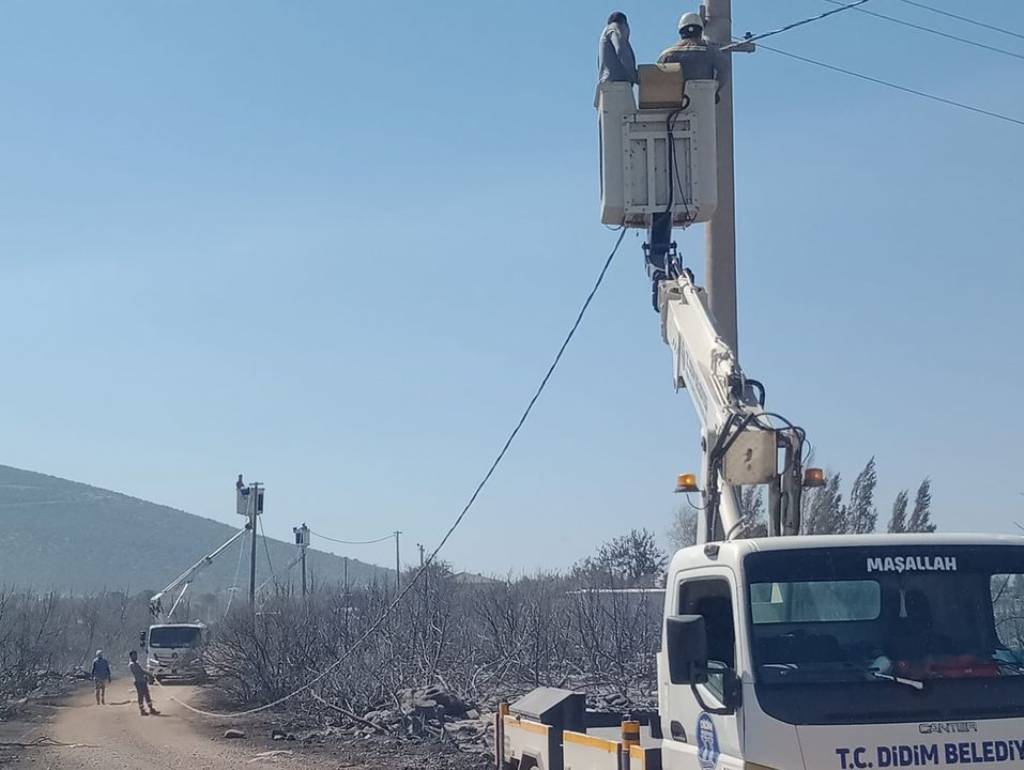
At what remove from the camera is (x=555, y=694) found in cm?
993

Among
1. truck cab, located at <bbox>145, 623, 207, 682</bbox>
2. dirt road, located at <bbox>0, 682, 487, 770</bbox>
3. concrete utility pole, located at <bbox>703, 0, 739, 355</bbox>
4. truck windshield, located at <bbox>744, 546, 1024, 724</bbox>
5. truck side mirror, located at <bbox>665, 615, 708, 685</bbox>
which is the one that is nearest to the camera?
truck windshield, located at <bbox>744, 546, 1024, 724</bbox>

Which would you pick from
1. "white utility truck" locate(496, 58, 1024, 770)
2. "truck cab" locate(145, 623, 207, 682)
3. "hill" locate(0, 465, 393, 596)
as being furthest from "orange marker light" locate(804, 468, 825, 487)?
"hill" locate(0, 465, 393, 596)

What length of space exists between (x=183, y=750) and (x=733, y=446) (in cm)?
1830

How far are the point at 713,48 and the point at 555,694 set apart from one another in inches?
235

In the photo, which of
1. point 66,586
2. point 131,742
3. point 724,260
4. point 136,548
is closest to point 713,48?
point 724,260

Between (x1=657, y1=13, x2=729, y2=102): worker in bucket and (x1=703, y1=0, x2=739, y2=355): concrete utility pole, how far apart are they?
76 centimetres

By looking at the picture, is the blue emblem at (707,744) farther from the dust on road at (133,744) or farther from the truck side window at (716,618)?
the dust on road at (133,744)

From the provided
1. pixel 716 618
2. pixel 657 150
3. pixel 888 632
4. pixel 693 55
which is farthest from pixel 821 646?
pixel 693 55

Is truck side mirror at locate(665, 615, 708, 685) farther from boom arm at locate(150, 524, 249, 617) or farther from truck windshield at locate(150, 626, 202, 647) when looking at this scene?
boom arm at locate(150, 524, 249, 617)

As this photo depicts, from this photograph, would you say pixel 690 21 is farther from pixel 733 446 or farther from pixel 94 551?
pixel 94 551

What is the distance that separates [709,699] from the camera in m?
6.71

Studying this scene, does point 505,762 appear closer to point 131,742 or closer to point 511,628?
point 131,742

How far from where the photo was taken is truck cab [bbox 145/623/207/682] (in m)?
44.4

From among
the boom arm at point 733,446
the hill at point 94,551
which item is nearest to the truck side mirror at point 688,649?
the boom arm at point 733,446
